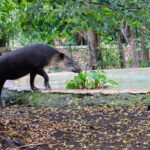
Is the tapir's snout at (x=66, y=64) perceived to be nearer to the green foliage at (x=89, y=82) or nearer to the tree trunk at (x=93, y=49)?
the green foliage at (x=89, y=82)

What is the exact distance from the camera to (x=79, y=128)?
11.2ft

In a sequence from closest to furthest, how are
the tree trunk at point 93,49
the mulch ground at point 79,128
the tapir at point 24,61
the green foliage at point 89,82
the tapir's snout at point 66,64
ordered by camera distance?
1. the mulch ground at point 79,128
2. the tapir at point 24,61
3. the green foliage at point 89,82
4. the tapir's snout at point 66,64
5. the tree trunk at point 93,49

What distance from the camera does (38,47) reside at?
222 inches

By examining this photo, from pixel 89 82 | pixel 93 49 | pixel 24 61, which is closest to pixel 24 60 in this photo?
pixel 24 61

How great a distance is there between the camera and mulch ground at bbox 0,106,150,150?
9.20 ft

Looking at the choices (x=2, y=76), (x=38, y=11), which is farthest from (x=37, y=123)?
(x=2, y=76)

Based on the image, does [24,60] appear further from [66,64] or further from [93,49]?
[93,49]

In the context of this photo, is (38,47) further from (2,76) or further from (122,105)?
(122,105)

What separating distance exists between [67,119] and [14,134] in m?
0.96

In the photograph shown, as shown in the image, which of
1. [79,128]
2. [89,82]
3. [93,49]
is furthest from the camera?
[93,49]

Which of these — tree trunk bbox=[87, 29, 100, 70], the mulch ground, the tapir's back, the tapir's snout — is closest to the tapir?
the tapir's back

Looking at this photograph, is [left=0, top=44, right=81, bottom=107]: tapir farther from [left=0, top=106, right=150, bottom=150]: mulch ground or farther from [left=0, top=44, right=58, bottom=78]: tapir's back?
[left=0, top=106, right=150, bottom=150]: mulch ground

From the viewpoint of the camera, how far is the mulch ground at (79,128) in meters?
2.80

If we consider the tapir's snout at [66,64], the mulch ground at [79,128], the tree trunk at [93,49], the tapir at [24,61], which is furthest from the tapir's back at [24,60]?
the tree trunk at [93,49]
